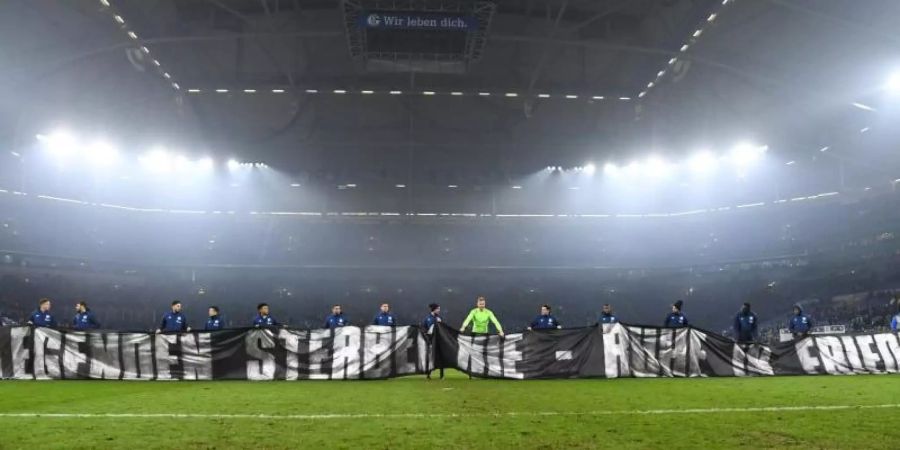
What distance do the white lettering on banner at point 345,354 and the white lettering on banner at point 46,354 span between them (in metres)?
5.81

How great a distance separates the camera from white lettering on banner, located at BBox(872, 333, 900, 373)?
532 inches

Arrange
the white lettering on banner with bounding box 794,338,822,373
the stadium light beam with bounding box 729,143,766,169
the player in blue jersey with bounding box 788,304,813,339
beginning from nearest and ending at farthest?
the white lettering on banner with bounding box 794,338,822,373 < the player in blue jersey with bounding box 788,304,813,339 < the stadium light beam with bounding box 729,143,766,169

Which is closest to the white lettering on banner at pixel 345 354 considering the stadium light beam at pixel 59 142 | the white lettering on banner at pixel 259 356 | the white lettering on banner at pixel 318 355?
the white lettering on banner at pixel 318 355

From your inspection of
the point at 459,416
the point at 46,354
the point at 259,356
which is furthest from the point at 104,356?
the point at 459,416

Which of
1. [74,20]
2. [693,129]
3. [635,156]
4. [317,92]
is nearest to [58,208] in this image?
[74,20]

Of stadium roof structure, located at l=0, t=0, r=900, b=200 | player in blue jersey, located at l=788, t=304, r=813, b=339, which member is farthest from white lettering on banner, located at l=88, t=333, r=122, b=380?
player in blue jersey, located at l=788, t=304, r=813, b=339

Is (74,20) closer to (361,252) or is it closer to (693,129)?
(361,252)

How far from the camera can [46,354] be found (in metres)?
13.0

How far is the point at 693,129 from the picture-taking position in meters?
32.4

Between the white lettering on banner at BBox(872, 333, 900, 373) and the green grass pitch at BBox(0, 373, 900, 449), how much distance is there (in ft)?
11.4

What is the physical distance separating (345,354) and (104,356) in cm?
507

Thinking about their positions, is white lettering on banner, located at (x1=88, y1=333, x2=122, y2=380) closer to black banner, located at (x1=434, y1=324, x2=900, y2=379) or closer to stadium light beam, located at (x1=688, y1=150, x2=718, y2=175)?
black banner, located at (x1=434, y1=324, x2=900, y2=379)

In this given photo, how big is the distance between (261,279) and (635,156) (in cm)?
2534

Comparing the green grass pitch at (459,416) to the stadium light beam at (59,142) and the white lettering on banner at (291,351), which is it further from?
the stadium light beam at (59,142)
